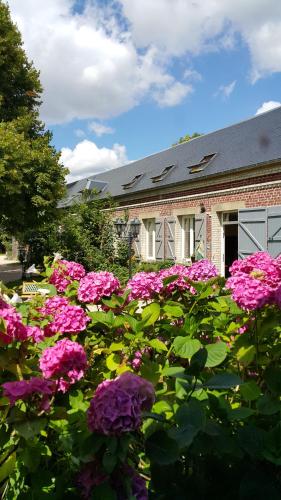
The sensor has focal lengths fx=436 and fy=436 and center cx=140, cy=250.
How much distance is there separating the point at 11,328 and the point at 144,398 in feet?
2.13

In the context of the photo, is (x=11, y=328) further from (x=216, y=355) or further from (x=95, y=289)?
(x=95, y=289)

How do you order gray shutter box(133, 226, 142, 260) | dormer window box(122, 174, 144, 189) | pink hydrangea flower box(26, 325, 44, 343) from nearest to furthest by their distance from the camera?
pink hydrangea flower box(26, 325, 44, 343), gray shutter box(133, 226, 142, 260), dormer window box(122, 174, 144, 189)

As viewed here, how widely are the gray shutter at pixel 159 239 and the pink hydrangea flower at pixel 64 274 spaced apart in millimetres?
13374

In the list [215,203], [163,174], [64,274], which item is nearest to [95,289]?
[64,274]

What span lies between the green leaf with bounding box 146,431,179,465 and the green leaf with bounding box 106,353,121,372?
2.72 feet

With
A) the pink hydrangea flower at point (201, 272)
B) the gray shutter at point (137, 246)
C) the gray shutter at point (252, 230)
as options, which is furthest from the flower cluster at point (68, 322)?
the gray shutter at point (137, 246)

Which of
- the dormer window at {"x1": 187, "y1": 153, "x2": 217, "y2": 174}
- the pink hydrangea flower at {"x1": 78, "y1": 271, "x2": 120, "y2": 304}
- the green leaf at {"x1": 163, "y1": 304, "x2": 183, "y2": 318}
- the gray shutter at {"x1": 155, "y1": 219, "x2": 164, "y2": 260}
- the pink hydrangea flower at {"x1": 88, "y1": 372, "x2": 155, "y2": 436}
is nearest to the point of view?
the pink hydrangea flower at {"x1": 88, "y1": 372, "x2": 155, "y2": 436}

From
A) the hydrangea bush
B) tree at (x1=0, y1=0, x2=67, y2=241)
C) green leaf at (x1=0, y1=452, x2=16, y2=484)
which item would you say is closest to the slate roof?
tree at (x1=0, y1=0, x2=67, y2=241)

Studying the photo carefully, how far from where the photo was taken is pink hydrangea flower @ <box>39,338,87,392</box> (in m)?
1.31

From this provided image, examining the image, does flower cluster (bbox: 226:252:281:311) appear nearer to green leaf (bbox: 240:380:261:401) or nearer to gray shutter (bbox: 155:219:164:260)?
green leaf (bbox: 240:380:261:401)

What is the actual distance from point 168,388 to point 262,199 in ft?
34.5

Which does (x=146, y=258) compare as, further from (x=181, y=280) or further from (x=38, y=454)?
(x=38, y=454)

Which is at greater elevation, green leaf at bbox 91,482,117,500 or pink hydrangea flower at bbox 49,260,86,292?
pink hydrangea flower at bbox 49,260,86,292

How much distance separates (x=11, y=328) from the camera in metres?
1.41
